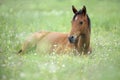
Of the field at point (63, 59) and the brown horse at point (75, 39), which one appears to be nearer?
the field at point (63, 59)

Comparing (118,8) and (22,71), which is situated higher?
(22,71)

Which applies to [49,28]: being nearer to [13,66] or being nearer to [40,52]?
[40,52]

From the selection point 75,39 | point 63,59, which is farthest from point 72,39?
point 63,59

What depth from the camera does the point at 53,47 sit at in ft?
44.1

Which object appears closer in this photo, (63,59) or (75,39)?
(63,59)

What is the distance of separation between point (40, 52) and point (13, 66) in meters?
3.43

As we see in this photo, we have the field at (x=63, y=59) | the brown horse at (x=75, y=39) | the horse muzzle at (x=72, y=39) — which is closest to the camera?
the field at (x=63, y=59)

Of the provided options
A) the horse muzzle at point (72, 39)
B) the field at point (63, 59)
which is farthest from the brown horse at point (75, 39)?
the field at point (63, 59)

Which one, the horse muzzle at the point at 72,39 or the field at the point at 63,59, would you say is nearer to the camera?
the field at the point at 63,59

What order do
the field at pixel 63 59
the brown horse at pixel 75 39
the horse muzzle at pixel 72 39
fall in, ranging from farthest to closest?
the brown horse at pixel 75 39, the horse muzzle at pixel 72 39, the field at pixel 63 59

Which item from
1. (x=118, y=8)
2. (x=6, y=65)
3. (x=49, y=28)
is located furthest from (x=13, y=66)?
(x=118, y=8)

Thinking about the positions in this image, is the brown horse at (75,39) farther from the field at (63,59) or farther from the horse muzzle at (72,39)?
the field at (63,59)

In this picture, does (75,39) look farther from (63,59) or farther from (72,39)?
(63,59)

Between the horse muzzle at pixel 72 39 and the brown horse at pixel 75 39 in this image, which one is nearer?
the horse muzzle at pixel 72 39
